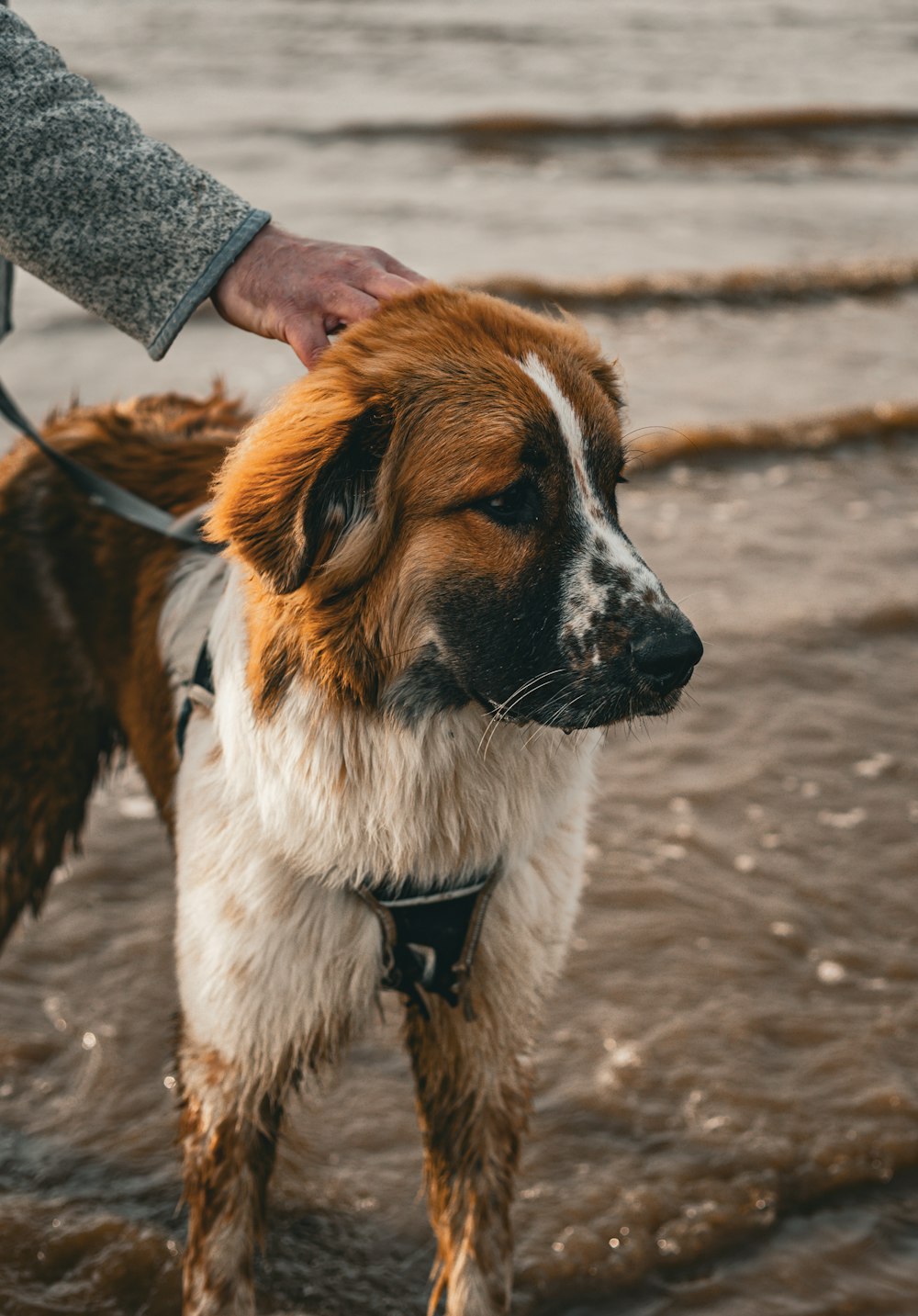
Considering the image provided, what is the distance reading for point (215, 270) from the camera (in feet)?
8.63

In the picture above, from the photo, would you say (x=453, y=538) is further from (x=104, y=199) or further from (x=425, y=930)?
(x=104, y=199)

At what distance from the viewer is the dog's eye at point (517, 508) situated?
2.41 meters

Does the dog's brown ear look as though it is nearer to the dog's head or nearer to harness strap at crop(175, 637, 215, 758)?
the dog's head

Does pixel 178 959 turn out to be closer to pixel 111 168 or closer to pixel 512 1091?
pixel 512 1091

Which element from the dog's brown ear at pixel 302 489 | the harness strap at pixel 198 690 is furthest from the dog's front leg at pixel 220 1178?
the dog's brown ear at pixel 302 489

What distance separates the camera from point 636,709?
240 centimetres

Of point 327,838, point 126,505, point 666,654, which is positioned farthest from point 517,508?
point 126,505

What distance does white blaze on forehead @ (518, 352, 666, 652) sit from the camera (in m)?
2.40

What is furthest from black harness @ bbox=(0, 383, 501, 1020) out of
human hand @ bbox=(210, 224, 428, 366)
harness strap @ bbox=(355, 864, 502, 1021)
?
human hand @ bbox=(210, 224, 428, 366)

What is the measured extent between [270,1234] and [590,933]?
140cm

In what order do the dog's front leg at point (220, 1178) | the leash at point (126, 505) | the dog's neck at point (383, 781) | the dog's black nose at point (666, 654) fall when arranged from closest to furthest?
1. the dog's black nose at point (666, 654)
2. the dog's neck at point (383, 781)
3. the dog's front leg at point (220, 1178)
4. the leash at point (126, 505)

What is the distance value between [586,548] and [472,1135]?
1.41m

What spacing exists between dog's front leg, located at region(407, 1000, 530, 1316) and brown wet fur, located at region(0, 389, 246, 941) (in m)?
0.96

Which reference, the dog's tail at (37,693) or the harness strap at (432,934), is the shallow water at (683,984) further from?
the harness strap at (432,934)
